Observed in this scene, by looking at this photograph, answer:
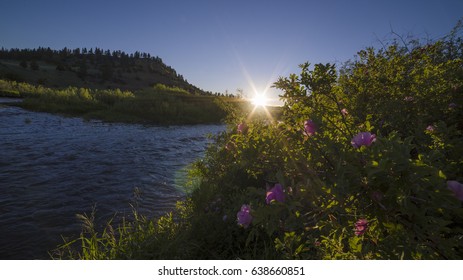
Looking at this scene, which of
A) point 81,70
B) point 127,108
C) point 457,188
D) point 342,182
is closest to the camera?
point 457,188

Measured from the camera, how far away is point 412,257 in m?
1.66

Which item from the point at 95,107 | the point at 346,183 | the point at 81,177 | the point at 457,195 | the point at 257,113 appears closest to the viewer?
the point at 457,195

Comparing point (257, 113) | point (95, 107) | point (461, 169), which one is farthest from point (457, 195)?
point (95, 107)

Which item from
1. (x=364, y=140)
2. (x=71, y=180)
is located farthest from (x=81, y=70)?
(x=364, y=140)

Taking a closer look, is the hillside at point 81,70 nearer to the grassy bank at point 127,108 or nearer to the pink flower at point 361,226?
the grassy bank at point 127,108

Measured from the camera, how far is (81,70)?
2432 inches

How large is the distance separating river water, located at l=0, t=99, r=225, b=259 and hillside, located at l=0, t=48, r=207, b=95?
4203cm

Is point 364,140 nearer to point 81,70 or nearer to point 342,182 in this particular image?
point 342,182

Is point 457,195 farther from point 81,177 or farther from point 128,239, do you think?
point 81,177

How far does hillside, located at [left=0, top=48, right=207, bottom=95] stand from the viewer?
49.8 meters

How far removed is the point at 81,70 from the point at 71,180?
65.8m

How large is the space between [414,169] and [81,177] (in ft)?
23.3

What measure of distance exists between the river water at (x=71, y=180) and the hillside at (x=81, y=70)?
1655 inches

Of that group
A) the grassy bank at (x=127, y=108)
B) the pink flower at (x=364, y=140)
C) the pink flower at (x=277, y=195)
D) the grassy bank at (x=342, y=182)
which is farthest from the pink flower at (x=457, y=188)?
the grassy bank at (x=127, y=108)
